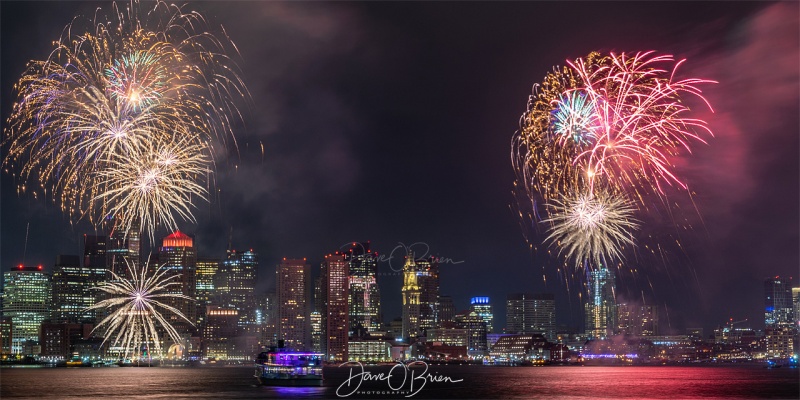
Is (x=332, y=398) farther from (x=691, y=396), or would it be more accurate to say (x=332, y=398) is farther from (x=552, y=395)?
(x=691, y=396)

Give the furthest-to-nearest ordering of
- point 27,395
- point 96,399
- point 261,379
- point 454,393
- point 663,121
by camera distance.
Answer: point 261,379 < point 454,393 < point 27,395 < point 96,399 < point 663,121

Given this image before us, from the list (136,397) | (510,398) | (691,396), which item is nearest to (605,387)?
(691,396)

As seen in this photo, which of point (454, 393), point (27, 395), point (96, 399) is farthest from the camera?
point (454, 393)

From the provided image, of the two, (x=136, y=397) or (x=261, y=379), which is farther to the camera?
(x=261, y=379)

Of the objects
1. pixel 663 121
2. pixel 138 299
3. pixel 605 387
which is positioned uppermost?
pixel 663 121

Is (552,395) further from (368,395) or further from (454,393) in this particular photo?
(368,395)

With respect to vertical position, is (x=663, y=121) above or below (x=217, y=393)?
above

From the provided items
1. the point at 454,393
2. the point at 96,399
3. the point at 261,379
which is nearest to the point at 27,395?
the point at 96,399
